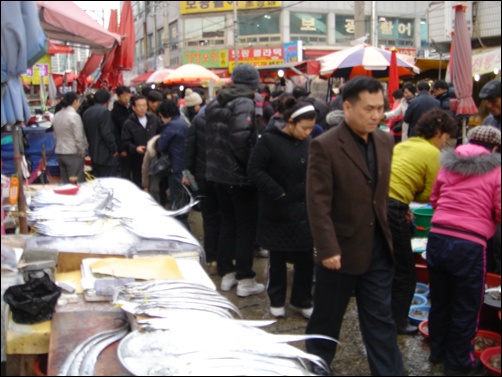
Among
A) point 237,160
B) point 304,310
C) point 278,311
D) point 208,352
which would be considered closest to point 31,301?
point 208,352

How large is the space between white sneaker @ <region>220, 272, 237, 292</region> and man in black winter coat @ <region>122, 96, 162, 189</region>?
3.44 m

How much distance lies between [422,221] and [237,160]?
2212mm

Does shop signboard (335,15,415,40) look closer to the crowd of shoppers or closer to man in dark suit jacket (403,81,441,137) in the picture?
man in dark suit jacket (403,81,441,137)

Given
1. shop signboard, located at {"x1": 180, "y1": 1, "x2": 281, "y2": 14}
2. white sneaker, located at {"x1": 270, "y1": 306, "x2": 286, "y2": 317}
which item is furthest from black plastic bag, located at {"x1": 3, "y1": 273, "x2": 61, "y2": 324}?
shop signboard, located at {"x1": 180, "y1": 1, "x2": 281, "y2": 14}

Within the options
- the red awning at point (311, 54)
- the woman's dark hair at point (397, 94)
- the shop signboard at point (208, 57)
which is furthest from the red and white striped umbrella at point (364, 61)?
the shop signboard at point (208, 57)

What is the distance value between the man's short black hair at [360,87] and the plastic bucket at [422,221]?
10.1 feet

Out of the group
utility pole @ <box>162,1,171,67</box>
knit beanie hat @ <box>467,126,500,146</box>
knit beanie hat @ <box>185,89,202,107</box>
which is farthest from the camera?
utility pole @ <box>162,1,171,67</box>

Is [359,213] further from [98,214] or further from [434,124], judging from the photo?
[98,214]

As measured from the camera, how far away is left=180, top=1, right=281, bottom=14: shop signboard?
39688mm

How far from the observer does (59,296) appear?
10.8 ft

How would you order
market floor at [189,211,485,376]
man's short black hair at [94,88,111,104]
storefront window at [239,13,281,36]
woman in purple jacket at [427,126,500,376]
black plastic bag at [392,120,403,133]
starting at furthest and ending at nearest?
storefront window at [239,13,281,36] < black plastic bag at [392,120,403,133] < man's short black hair at [94,88,111,104] < market floor at [189,211,485,376] < woman in purple jacket at [427,126,500,376]

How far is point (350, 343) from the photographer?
4.57 m

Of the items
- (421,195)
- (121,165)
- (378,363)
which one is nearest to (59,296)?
(378,363)

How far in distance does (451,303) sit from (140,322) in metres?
2.34
